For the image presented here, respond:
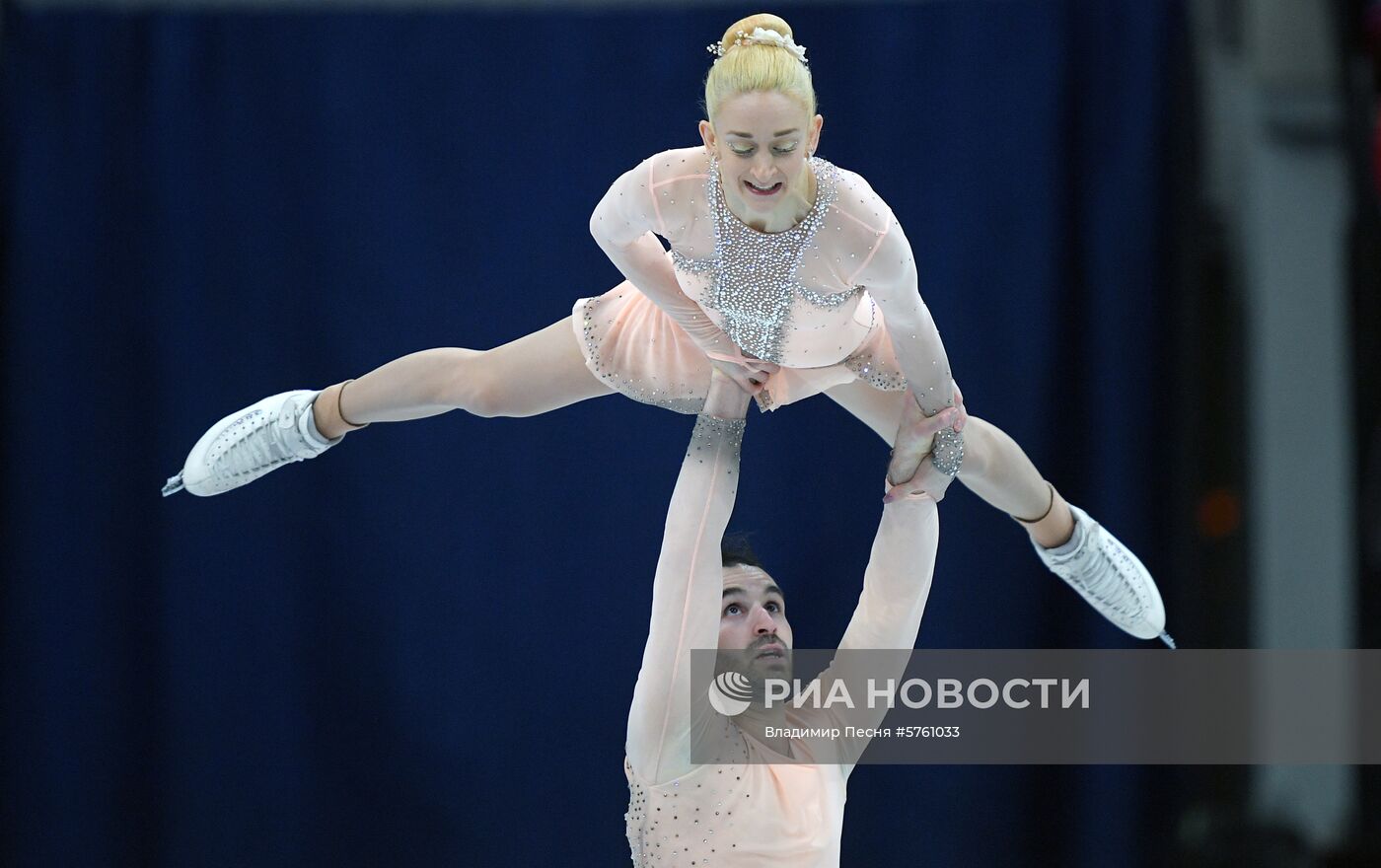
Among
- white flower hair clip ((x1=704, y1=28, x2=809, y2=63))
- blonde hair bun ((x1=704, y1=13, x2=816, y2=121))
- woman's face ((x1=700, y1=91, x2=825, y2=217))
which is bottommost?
woman's face ((x1=700, y1=91, x2=825, y2=217))

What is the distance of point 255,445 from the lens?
102 inches

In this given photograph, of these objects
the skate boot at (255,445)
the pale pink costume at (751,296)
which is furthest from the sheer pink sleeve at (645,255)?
the skate boot at (255,445)

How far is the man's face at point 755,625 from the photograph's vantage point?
2.45 m

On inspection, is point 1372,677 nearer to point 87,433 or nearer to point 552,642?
point 552,642

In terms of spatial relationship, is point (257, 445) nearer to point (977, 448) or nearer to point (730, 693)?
point (730, 693)

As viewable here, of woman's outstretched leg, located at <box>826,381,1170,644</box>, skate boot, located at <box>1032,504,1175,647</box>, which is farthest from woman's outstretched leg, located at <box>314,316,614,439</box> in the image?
skate boot, located at <box>1032,504,1175,647</box>

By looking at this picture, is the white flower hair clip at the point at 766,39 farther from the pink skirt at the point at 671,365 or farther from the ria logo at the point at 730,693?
the ria logo at the point at 730,693

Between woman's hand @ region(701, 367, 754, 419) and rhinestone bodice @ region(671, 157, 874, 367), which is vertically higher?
rhinestone bodice @ region(671, 157, 874, 367)

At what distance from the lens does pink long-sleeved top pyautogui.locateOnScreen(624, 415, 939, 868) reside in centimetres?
219

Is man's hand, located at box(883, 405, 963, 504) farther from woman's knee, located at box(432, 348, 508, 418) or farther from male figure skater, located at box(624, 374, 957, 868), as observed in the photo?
woman's knee, located at box(432, 348, 508, 418)

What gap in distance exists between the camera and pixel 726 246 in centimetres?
217

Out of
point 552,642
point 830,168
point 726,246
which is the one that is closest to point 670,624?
point 726,246

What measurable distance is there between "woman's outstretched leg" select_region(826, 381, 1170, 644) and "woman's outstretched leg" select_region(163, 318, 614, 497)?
450 millimetres

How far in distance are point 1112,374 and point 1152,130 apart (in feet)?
1.92
